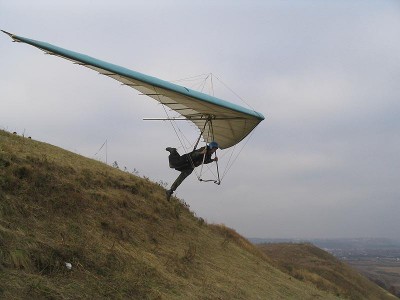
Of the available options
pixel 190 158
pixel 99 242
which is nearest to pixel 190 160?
pixel 190 158

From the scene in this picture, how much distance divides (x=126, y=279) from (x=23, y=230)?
2168 mm

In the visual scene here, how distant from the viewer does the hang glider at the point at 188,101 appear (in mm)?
7910

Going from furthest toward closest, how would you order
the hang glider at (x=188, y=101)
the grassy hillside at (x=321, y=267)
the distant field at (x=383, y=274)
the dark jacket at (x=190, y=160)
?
the distant field at (x=383, y=274) → the grassy hillside at (x=321, y=267) → the dark jacket at (x=190, y=160) → the hang glider at (x=188, y=101)

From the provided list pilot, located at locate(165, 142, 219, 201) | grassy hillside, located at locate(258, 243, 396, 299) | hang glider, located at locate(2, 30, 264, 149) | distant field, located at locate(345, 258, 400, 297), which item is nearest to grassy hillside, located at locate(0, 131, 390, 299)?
pilot, located at locate(165, 142, 219, 201)

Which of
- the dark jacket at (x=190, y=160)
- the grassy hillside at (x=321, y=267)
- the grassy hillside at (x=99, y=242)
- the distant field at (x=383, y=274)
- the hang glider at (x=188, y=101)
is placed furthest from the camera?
the distant field at (x=383, y=274)

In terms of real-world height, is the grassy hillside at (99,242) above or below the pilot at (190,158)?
below

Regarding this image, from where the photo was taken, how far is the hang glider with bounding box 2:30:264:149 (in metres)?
7.91

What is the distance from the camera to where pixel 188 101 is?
1131cm

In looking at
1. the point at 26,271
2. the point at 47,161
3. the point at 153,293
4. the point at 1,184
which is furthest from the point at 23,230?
the point at 47,161

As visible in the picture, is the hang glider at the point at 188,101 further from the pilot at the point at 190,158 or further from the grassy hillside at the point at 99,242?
the grassy hillside at the point at 99,242

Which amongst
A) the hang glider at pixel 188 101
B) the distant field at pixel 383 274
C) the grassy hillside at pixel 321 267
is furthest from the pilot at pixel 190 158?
the distant field at pixel 383 274

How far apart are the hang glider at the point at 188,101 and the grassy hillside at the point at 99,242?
3280 millimetres

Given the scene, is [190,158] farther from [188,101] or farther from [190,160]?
[188,101]

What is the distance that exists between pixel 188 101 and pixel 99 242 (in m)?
4.82
